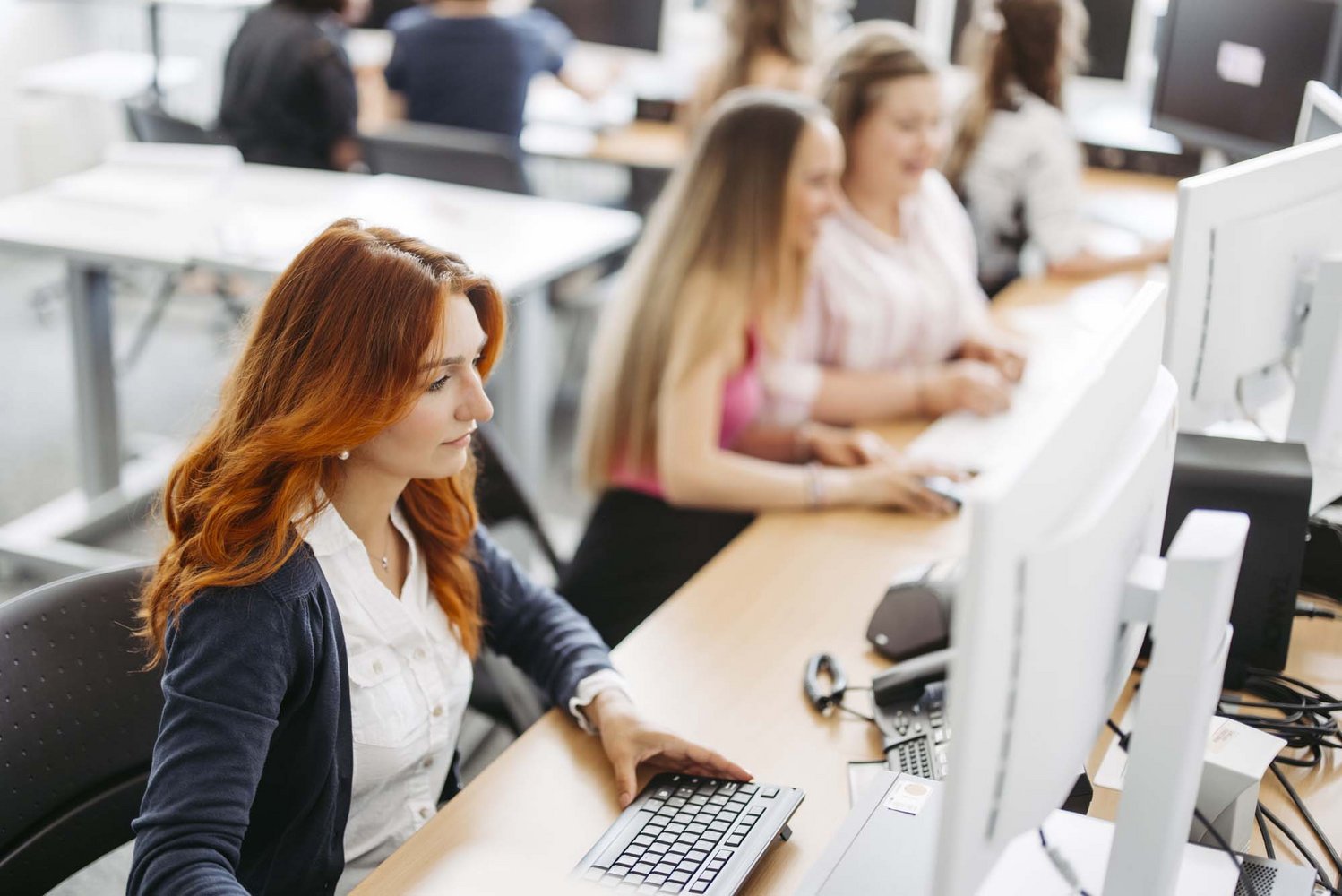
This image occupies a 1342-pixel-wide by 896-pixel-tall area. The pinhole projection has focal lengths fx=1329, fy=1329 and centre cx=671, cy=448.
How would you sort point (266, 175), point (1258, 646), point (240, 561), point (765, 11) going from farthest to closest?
1. point (765, 11)
2. point (266, 175)
3. point (1258, 646)
4. point (240, 561)

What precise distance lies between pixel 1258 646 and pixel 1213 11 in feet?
6.42

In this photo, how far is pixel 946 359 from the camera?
2.42m

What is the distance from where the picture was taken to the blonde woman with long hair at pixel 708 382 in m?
1.87

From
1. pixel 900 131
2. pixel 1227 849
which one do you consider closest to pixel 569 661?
pixel 1227 849

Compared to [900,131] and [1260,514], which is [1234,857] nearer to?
[1260,514]

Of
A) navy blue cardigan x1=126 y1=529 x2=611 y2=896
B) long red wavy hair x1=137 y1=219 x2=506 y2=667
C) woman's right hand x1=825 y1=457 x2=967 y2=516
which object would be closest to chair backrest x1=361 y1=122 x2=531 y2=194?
woman's right hand x1=825 y1=457 x2=967 y2=516

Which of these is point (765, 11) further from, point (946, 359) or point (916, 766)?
point (916, 766)

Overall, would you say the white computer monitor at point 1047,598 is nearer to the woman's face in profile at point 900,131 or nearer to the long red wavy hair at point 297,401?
the long red wavy hair at point 297,401

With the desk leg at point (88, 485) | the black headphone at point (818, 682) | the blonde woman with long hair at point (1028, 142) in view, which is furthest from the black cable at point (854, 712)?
the desk leg at point (88, 485)

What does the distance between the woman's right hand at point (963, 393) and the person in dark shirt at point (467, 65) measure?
1915 mm

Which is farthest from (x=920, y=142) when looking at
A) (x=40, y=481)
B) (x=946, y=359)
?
(x=40, y=481)

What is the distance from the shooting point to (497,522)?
198 centimetres

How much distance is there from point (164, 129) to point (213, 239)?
720 millimetres

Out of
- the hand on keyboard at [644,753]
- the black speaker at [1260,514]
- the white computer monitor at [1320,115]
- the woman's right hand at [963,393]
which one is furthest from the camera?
the woman's right hand at [963,393]
